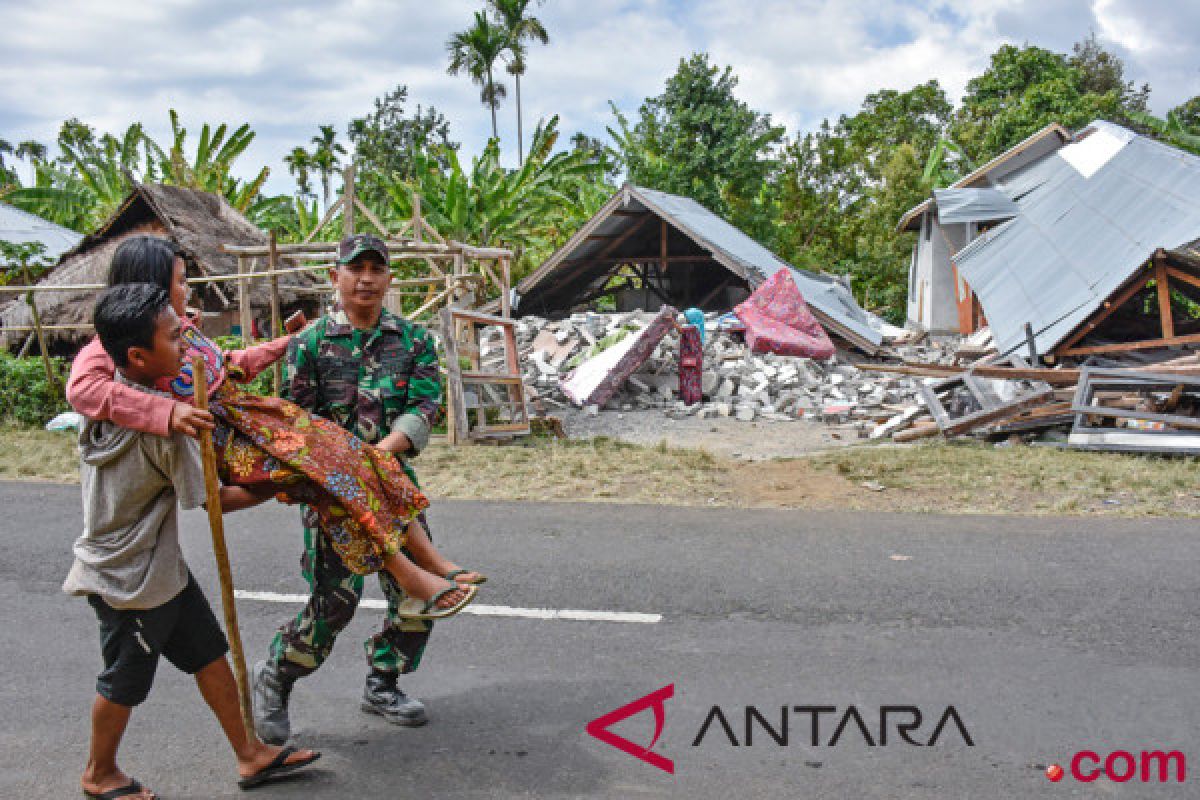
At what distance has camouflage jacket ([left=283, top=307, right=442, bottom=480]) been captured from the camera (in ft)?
11.9

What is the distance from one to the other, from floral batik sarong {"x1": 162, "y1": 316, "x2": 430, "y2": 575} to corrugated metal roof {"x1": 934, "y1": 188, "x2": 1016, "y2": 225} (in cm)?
1945

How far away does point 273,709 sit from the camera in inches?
143

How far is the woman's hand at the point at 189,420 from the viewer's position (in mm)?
2869

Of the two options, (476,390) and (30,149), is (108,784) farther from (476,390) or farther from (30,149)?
(30,149)

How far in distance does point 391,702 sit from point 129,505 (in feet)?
4.61

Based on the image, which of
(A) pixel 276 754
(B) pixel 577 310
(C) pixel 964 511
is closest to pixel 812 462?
(C) pixel 964 511

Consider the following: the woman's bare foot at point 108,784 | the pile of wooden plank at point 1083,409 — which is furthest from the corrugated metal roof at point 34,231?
the woman's bare foot at point 108,784

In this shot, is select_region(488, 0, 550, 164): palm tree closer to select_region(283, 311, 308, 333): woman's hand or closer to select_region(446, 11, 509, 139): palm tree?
select_region(446, 11, 509, 139): palm tree

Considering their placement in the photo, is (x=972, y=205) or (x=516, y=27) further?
(x=516, y=27)

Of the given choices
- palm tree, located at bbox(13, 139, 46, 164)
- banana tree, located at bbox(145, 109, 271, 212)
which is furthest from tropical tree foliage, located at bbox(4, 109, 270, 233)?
palm tree, located at bbox(13, 139, 46, 164)

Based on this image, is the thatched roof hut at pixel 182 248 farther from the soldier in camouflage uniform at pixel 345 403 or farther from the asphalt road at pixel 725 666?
the soldier in camouflage uniform at pixel 345 403

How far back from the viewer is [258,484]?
315 cm

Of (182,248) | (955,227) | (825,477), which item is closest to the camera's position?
(825,477)


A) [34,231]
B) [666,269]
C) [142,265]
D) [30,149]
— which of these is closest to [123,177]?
[34,231]
